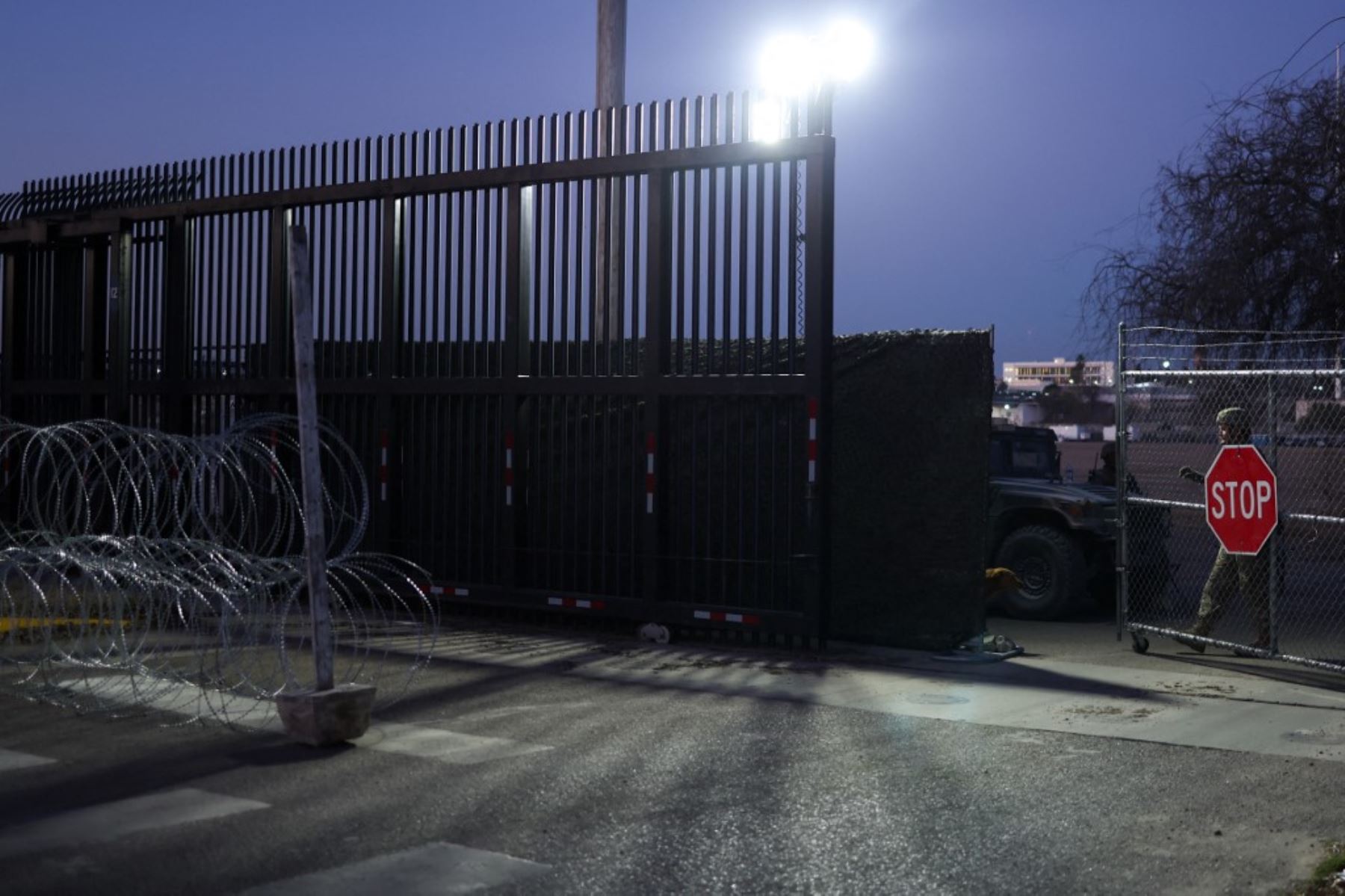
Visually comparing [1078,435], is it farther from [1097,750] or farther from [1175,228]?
[1097,750]

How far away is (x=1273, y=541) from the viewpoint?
11336mm

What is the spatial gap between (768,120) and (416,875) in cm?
793

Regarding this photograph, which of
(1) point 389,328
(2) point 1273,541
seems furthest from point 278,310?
(2) point 1273,541

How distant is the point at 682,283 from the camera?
43.1 ft

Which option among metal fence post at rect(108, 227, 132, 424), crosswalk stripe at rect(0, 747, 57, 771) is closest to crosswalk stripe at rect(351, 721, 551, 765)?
crosswalk stripe at rect(0, 747, 57, 771)

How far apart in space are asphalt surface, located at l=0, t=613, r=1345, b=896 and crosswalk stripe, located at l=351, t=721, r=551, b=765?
0.05 metres

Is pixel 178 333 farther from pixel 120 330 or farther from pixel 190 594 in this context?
pixel 190 594

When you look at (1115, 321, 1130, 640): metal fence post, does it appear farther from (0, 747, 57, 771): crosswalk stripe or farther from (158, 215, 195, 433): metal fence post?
(158, 215, 195, 433): metal fence post

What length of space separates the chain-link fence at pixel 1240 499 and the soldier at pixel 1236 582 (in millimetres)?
11

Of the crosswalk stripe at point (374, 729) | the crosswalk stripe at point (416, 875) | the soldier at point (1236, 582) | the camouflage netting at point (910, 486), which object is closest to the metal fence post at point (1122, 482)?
the soldier at point (1236, 582)

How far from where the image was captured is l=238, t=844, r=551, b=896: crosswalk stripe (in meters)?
6.04

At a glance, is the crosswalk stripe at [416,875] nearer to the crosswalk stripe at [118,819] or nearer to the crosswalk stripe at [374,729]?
the crosswalk stripe at [118,819]

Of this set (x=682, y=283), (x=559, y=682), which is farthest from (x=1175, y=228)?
(x=559, y=682)

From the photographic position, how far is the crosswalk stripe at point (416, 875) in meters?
6.04
